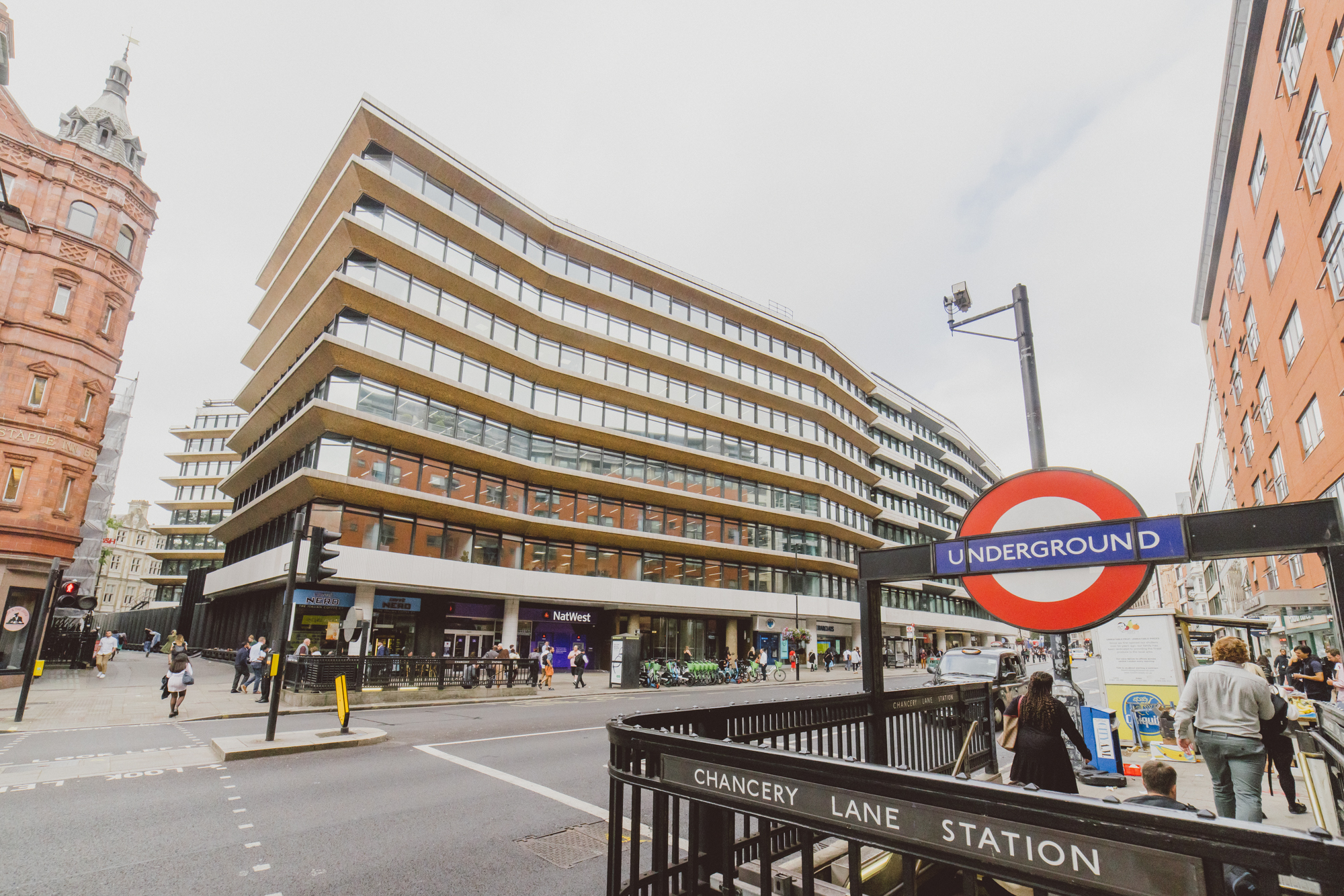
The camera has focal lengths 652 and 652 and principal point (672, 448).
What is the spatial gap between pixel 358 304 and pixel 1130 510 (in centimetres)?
2807

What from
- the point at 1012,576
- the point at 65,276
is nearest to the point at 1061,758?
the point at 1012,576

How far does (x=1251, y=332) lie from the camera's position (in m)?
25.8

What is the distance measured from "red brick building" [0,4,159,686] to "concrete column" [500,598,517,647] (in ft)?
55.6

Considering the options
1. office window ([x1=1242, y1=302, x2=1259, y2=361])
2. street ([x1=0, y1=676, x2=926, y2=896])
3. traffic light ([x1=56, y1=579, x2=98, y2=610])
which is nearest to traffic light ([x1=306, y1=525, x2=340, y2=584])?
street ([x1=0, y1=676, x2=926, y2=896])

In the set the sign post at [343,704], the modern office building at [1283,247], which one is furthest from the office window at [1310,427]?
the sign post at [343,704]

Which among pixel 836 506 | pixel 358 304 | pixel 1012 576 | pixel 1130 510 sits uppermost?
pixel 358 304

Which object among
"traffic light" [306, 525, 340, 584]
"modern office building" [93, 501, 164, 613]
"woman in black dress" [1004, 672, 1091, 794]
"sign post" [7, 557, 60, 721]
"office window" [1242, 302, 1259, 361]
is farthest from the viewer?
"modern office building" [93, 501, 164, 613]

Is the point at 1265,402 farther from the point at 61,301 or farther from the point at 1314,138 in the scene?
the point at 61,301

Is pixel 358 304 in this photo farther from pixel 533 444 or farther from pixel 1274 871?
pixel 1274 871

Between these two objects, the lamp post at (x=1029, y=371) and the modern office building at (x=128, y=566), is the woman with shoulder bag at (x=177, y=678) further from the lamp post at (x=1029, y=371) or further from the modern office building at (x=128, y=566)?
the modern office building at (x=128, y=566)

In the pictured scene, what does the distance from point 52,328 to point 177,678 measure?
19081 mm

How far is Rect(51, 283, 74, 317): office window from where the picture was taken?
2561 cm

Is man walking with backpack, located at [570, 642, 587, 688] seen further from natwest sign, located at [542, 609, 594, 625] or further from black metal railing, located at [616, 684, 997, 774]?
black metal railing, located at [616, 684, 997, 774]

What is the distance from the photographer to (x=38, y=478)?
24453mm
